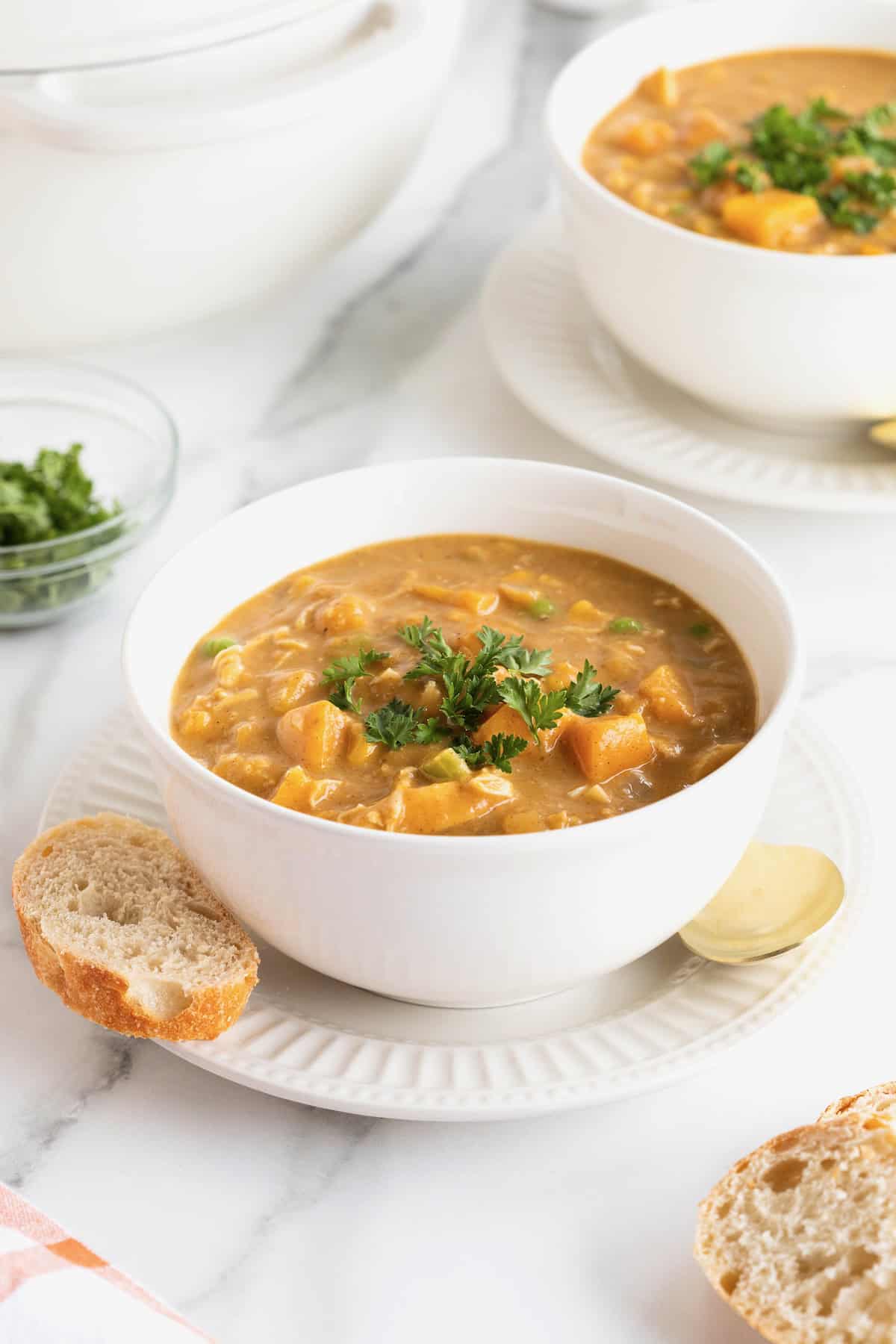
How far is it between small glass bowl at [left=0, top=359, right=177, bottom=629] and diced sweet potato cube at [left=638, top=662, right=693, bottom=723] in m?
1.37

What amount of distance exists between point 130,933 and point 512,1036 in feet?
1.91

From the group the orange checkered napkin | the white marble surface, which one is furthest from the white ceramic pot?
the orange checkered napkin

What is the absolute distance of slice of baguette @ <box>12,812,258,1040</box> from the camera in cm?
222

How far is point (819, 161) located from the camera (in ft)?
12.3

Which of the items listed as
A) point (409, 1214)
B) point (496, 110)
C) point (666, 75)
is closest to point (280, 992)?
point (409, 1214)

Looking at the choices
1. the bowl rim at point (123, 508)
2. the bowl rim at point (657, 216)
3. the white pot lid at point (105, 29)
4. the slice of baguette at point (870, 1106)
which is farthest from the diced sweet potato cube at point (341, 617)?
the white pot lid at point (105, 29)

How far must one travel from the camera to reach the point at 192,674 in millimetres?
2594

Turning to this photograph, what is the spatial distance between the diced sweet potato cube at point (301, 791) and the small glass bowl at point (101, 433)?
1270 millimetres

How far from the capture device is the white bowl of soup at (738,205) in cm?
337

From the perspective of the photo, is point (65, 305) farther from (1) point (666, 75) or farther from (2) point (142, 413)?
(1) point (666, 75)

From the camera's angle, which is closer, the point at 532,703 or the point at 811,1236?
the point at 811,1236

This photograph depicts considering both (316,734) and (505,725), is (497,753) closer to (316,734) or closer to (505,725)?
(505,725)

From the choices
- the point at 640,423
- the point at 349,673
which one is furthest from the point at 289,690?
the point at 640,423

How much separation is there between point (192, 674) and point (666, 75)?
8.00 feet
